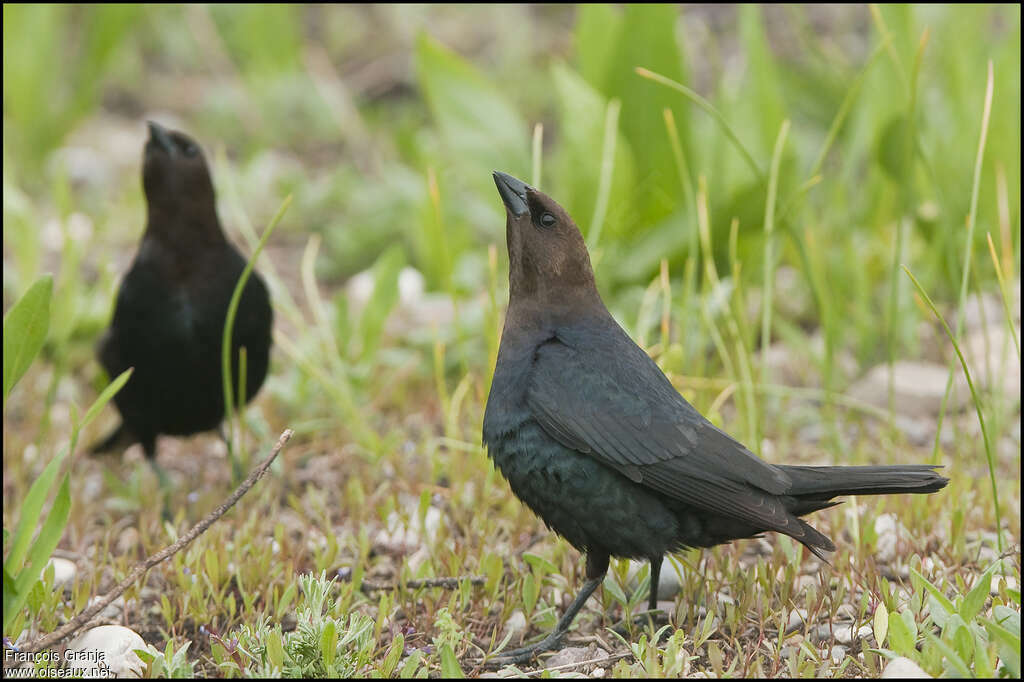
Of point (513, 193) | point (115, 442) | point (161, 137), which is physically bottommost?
point (115, 442)

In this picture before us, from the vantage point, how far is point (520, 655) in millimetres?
2705

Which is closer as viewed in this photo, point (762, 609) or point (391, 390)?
point (762, 609)

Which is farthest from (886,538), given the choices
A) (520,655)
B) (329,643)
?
(329,643)

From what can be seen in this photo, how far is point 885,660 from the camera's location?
2.54 meters

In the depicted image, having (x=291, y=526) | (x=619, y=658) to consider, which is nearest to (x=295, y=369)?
(x=291, y=526)

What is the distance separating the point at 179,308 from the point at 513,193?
1.37m

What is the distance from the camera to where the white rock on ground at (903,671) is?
2258mm

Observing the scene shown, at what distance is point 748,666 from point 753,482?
0.42m

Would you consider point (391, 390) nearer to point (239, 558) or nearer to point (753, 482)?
point (239, 558)

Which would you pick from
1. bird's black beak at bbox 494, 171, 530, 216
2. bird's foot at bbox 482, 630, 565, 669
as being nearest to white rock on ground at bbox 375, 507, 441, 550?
bird's foot at bbox 482, 630, 565, 669

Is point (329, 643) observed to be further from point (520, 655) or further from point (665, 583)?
point (665, 583)

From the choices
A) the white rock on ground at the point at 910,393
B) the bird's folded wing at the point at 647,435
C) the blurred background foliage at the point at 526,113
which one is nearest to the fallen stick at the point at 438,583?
the bird's folded wing at the point at 647,435

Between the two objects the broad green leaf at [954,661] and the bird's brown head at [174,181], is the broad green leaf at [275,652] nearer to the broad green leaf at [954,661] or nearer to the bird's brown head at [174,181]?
the broad green leaf at [954,661]

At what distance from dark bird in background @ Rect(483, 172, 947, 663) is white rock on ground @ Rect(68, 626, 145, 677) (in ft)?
2.83
